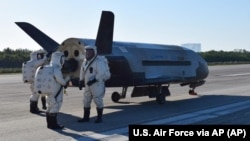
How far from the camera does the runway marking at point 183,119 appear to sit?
9289 mm

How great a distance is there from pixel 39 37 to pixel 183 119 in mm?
6000

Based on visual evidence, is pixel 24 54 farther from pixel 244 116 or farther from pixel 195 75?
pixel 244 116

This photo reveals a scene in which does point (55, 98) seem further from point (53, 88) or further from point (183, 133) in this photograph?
point (183, 133)

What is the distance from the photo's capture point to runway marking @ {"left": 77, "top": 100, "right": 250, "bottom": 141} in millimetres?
9289

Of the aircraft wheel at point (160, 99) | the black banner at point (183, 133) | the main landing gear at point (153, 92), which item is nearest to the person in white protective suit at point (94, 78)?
the black banner at point (183, 133)

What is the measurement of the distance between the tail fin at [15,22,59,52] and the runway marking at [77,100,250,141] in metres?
4.94

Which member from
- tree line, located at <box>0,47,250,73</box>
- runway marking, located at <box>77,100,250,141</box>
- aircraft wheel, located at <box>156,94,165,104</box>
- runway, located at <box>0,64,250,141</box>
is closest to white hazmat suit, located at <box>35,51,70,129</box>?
runway, located at <box>0,64,250,141</box>

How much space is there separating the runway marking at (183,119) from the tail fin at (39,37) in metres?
4.94

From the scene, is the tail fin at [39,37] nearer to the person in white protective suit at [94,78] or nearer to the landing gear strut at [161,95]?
the person in white protective suit at [94,78]

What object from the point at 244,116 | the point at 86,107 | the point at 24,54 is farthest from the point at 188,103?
the point at 24,54

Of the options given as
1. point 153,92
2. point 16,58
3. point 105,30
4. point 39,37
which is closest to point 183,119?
point 105,30

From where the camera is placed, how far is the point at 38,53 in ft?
44.9

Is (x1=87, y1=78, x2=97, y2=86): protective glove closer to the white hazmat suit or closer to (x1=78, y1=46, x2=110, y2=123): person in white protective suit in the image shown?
(x1=78, y1=46, x2=110, y2=123): person in white protective suit

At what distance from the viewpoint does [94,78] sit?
11.3m
